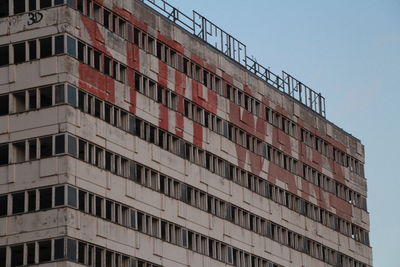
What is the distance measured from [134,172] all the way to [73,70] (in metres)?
10.6

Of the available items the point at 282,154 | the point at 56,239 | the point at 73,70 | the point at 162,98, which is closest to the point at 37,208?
the point at 56,239

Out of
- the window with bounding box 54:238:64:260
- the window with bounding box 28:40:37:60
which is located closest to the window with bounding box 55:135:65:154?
the window with bounding box 54:238:64:260

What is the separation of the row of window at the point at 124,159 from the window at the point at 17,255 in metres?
6.70

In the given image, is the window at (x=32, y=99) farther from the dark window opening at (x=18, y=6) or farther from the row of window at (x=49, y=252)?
the row of window at (x=49, y=252)

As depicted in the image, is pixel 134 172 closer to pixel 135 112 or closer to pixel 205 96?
pixel 135 112

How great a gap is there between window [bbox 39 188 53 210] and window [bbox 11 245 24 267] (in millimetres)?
3329

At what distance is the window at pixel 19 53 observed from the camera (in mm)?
105312

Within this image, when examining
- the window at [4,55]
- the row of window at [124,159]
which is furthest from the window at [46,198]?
the window at [4,55]

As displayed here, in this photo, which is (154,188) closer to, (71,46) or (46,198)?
(46,198)

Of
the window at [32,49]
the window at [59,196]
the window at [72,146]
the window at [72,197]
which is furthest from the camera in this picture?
the window at [32,49]

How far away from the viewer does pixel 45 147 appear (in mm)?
103062

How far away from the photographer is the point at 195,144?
119750 millimetres

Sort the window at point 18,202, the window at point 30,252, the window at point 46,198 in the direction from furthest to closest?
1. the window at point 18,202
2. the window at point 46,198
3. the window at point 30,252

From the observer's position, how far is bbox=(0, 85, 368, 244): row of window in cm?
10319
